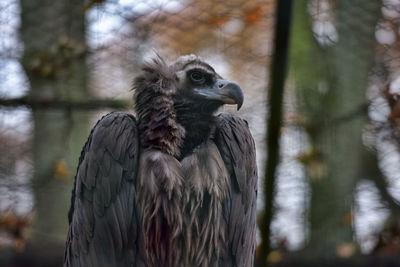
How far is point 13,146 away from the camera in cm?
558

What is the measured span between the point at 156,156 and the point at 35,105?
1.97m

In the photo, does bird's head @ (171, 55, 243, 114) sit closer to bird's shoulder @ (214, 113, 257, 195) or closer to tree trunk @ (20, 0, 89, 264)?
bird's shoulder @ (214, 113, 257, 195)

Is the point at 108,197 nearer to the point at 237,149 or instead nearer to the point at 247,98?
the point at 237,149

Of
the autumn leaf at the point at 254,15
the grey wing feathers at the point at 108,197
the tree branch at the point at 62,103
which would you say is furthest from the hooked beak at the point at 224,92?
the autumn leaf at the point at 254,15

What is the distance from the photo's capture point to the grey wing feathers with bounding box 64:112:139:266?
344 cm

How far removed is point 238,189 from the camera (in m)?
3.70

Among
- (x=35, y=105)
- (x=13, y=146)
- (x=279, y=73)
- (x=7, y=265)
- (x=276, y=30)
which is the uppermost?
(x=276, y=30)

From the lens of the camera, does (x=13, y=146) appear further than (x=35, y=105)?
Yes

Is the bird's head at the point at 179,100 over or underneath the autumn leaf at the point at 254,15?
underneath

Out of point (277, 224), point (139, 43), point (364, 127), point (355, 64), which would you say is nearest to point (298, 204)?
point (277, 224)

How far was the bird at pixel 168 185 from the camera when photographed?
3.48 meters

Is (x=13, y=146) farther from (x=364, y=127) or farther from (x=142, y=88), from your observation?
(x=364, y=127)

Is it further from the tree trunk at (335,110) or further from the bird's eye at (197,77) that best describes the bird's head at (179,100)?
the tree trunk at (335,110)

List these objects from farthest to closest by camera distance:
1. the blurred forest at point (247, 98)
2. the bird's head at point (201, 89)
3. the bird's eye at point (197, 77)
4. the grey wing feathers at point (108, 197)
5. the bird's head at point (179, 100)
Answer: the blurred forest at point (247, 98) → the bird's eye at point (197, 77) → the bird's head at point (201, 89) → the bird's head at point (179, 100) → the grey wing feathers at point (108, 197)
